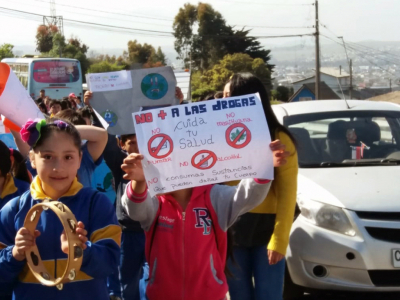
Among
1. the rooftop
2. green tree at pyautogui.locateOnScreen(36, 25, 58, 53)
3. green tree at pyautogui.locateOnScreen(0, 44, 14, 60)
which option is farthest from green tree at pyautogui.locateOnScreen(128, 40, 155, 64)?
the rooftop

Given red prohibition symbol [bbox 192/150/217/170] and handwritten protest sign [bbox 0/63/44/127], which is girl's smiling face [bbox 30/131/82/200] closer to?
red prohibition symbol [bbox 192/150/217/170]

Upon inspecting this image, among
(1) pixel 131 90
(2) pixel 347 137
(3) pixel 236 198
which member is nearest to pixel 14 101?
(1) pixel 131 90

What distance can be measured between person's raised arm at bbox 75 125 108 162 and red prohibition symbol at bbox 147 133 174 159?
1.31m

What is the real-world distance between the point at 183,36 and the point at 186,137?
7411 centimetres

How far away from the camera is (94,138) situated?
398cm

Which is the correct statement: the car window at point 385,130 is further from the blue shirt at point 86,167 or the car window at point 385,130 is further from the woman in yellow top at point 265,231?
the blue shirt at point 86,167

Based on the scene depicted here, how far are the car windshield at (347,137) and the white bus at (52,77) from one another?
21.7m

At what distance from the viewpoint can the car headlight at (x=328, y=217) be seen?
4.59m

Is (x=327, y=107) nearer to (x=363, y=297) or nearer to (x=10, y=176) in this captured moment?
(x=363, y=297)

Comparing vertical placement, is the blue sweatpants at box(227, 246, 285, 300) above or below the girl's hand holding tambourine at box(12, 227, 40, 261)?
below

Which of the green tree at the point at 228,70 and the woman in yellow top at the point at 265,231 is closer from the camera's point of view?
the woman in yellow top at the point at 265,231

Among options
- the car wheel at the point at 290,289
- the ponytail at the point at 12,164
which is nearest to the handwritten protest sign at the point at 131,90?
the ponytail at the point at 12,164

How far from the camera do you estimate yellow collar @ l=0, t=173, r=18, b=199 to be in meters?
3.19

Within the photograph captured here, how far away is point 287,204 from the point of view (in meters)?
3.60
